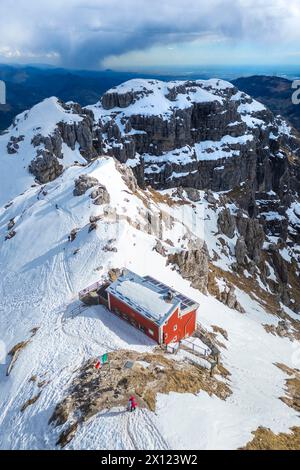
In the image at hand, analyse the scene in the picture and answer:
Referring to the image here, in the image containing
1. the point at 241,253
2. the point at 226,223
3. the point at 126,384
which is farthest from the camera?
the point at 226,223

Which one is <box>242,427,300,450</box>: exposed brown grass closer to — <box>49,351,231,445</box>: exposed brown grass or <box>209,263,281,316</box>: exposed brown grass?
<box>49,351,231,445</box>: exposed brown grass

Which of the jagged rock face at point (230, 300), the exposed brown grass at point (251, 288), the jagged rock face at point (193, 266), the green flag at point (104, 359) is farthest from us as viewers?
the exposed brown grass at point (251, 288)

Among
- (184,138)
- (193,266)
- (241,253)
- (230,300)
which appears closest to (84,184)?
(193,266)

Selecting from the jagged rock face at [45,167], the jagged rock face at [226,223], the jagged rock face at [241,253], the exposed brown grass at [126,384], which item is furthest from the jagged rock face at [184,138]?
the exposed brown grass at [126,384]

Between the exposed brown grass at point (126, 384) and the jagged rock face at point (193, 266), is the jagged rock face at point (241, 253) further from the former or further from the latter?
the exposed brown grass at point (126, 384)

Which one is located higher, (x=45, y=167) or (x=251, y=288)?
(x=45, y=167)

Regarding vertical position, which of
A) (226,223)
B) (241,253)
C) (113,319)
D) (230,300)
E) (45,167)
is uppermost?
(113,319)

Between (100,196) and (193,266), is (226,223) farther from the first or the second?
(100,196)
